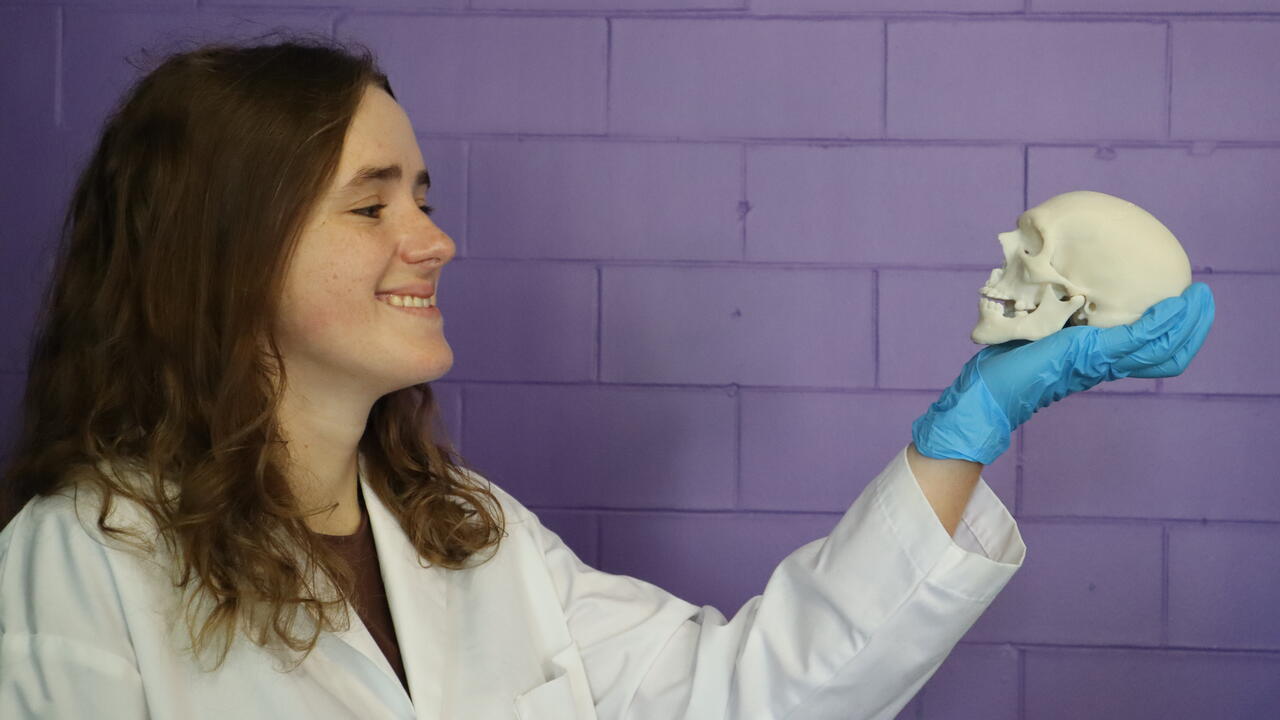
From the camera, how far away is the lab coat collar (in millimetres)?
1251

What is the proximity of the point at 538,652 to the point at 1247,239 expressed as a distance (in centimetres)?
133

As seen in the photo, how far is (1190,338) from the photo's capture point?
127 centimetres

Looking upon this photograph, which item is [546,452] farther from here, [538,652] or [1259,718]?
[1259,718]

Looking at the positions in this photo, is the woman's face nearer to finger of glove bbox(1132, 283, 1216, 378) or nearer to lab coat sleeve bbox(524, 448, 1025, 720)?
lab coat sleeve bbox(524, 448, 1025, 720)

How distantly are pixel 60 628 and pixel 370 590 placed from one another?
1.19 feet

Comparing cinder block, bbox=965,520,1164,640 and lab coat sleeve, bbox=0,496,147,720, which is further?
cinder block, bbox=965,520,1164,640

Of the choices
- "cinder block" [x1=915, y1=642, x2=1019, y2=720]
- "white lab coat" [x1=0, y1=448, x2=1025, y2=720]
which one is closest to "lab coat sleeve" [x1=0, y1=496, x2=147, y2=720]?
"white lab coat" [x1=0, y1=448, x2=1025, y2=720]

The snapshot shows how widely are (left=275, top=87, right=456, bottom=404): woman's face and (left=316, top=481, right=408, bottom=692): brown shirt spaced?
185 millimetres

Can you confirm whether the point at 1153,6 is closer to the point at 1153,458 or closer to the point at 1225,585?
the point at 1153,458

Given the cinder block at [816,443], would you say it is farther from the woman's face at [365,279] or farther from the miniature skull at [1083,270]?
the woman's face at [365,279]

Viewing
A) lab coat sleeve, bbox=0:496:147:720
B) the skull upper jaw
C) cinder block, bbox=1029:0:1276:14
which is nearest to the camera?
lab coat sleeve, bbox=0:496:147:720

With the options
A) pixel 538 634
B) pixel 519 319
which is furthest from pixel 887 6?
pixel 538 634

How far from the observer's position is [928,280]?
1870mm

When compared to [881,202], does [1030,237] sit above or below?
below
